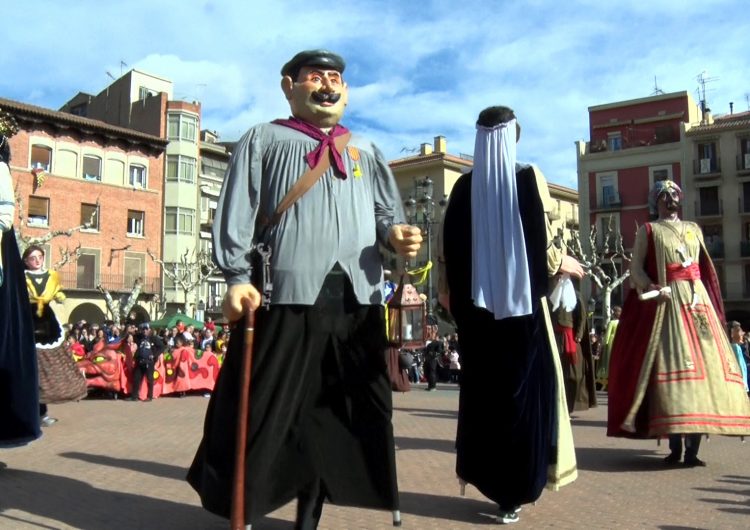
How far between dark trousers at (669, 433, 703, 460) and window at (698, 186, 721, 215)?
48.2 metres

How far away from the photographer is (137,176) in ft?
157

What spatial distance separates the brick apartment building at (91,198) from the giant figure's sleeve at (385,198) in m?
40.1

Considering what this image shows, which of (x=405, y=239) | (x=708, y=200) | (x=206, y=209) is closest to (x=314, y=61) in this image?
(x=405, y=239)

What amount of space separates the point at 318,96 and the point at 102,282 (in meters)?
44.2

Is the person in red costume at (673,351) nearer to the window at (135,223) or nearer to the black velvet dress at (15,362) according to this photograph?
the black velvet dress at (15,362)

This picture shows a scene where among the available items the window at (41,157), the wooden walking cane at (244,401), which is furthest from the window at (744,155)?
the wooden walking cane at (244,401)

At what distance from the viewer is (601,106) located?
55031 mm

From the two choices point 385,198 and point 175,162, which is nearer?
point 385,198

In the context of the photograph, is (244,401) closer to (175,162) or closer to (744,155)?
(175,162)

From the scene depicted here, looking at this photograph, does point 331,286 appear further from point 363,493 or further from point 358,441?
point 363,493

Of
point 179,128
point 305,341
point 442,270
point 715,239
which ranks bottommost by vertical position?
point 305,341

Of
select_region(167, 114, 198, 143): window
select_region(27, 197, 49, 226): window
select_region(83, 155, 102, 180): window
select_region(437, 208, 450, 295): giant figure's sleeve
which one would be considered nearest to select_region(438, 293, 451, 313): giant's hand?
select_region(437, 208, 450, 295): giant figure's sleeve

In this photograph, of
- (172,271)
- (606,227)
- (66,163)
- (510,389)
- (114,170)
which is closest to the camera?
(510,389)

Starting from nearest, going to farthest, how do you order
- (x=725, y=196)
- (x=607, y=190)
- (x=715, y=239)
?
(x=725, y=196) < (x=715, y=239) < (x=607, y=190)
